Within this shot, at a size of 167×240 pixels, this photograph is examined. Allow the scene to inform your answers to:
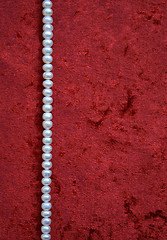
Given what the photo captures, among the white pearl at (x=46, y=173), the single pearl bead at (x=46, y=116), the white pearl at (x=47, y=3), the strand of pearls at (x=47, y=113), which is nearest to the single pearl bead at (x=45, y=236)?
the strand of pearls at (x=47, y=113)

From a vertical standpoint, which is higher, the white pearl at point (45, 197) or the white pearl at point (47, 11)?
the white pearl at point (47, 11)

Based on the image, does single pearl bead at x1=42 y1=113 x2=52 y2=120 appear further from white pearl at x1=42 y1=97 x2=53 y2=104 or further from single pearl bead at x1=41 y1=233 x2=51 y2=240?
single pearl bead at x1=41 y1=233 x2=51 y2=240

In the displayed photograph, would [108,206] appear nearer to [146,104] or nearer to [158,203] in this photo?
[158,203]

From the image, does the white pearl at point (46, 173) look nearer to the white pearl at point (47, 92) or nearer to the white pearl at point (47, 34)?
the white pearl at point (47, 92)

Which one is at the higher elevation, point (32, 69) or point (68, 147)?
point (32, 69)

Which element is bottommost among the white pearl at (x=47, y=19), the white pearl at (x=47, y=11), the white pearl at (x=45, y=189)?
the white pearl at (x=45, y=189)

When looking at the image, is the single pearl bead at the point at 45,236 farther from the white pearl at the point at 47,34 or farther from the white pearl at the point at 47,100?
the white pearl at the point at 47,34

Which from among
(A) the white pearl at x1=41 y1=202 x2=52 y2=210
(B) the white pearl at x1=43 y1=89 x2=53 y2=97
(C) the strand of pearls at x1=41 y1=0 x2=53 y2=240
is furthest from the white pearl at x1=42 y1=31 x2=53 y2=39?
(A) the white pearl at x1=41 y1=202 x2=52 y2=210

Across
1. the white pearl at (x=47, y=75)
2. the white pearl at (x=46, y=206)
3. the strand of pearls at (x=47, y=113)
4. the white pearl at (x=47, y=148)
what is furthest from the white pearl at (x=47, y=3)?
the white pearl at (x=46, y=206)

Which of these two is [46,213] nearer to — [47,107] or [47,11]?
[47,107]

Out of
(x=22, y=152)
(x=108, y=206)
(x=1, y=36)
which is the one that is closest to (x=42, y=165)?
(x=22, y=152)
